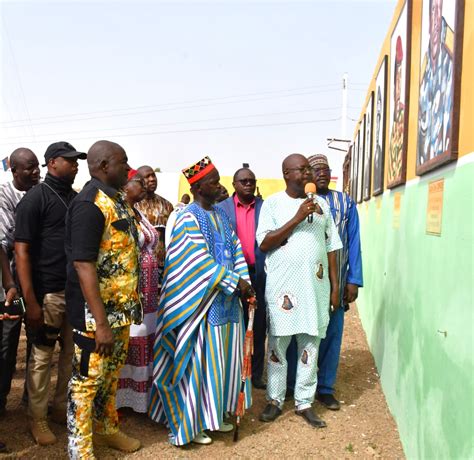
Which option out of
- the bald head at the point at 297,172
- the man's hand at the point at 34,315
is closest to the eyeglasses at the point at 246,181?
the bald head at the point at 297,172

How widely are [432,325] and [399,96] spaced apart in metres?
2.42

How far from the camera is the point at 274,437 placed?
347 cm

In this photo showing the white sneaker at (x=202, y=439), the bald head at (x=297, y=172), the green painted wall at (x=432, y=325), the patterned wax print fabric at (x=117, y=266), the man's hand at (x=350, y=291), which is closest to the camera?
the green painted wall at (x=432, y=325)

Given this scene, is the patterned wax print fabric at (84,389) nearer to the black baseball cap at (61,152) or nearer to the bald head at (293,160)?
the black baseball cap at (61,152)

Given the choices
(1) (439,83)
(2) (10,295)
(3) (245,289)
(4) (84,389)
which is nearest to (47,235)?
(2) (10,295)

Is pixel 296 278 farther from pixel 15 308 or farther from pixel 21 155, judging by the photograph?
pixel 21 155

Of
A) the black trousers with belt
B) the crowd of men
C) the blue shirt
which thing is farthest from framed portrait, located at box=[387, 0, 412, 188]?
the black trousers with belt

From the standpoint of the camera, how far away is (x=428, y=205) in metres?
2.93

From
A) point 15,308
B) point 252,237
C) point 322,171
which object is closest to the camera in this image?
point 15,308

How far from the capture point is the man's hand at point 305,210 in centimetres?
339

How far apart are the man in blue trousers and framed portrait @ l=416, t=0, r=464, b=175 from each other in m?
0.98

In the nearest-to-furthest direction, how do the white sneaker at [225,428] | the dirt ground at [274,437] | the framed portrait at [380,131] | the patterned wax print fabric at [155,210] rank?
the dirt ground at [274,437] < the white sneaker at [225,428] < the patterned wax print fabric at [155,210] < the framed portrait at [380,131]

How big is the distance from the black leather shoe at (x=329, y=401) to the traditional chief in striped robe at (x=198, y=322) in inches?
41.6

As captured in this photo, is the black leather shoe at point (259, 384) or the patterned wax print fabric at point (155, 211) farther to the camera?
the patterned wax print fabric at point (155, 211)
